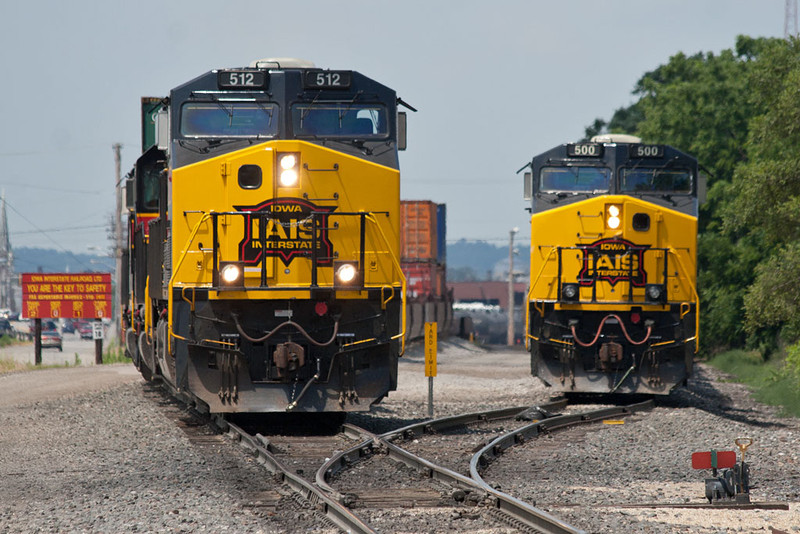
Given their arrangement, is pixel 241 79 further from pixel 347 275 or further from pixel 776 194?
pixel 776 194

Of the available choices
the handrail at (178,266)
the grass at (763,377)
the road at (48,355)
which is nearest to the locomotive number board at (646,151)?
the grass at (763,377)

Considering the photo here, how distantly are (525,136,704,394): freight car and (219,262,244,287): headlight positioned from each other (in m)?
6.45

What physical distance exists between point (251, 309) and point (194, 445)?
1.56 meters

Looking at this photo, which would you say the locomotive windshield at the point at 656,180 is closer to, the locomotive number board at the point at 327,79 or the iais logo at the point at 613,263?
the iais logo at the point at 613,263

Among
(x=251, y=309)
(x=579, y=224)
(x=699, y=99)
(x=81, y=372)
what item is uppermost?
(x=699, y=99)

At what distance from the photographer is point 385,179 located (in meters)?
11.9

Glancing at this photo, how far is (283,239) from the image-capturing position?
11539 mm

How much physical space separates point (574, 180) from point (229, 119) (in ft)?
22.5

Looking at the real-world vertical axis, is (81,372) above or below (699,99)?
below

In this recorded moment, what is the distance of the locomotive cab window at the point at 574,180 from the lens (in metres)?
16.7

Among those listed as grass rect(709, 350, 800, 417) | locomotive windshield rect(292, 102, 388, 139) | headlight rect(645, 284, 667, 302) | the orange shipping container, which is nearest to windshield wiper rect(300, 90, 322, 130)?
locomotive windshield rect(292, 102, 388, 139)

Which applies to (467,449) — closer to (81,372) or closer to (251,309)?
(251,309)

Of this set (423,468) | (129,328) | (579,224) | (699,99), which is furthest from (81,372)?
(699,99)

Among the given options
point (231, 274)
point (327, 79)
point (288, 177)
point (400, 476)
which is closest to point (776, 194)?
point (327, 79)
